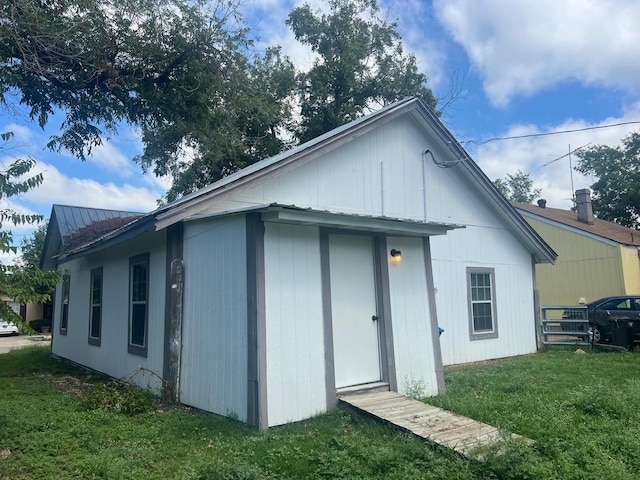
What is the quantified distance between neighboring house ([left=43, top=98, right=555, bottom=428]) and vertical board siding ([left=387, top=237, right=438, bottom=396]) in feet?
0.08

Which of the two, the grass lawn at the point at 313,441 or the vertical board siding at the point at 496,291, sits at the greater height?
the vertical board siding at the point at 496,291

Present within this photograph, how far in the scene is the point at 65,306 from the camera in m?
12.9

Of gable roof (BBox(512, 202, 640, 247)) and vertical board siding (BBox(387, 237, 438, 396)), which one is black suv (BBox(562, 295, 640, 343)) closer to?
gable roof (BBox(512, 202, 640, 247))

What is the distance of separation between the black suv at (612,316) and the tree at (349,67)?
11.3 metres

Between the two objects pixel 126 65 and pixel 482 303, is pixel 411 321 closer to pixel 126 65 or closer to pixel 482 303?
pixel 482 303

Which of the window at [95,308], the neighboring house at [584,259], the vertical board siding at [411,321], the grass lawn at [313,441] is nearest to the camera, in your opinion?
the grass lawn at [313,441]

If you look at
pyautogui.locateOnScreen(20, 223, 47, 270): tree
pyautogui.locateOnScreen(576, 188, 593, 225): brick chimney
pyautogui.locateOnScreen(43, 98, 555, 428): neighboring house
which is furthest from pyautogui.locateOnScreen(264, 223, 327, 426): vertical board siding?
pyautogui.locateOnScreen(576, 188, 593, 225): brick chimney

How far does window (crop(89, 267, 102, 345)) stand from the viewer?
10.1m

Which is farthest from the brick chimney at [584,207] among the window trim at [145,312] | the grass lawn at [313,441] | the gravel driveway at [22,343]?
the gravel driveway at [22,343]

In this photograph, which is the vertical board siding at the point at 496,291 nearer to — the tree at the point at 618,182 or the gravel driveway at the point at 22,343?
the gravel driveway at the point at 22,343

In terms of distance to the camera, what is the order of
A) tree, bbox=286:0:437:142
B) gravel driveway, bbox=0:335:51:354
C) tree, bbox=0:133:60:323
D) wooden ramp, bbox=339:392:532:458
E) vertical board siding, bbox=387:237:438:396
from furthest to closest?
tree, bbox=286:0:437:142
gravel driveway, bbox=0:335:51:354
vertical board siding, bbox=387:237:438:396
tree, bbox=0:133:60:323
wooden ramp, bbox=339:392:532:458

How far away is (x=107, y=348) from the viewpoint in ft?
31.0

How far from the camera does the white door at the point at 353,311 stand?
6.36 m

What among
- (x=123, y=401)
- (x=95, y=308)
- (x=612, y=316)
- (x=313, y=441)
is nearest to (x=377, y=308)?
(x=313, y=441)
